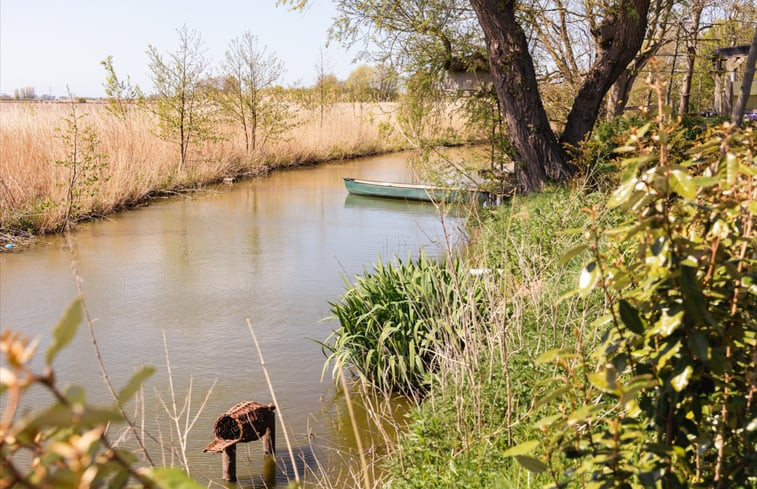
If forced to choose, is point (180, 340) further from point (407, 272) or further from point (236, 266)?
point (236, 266)

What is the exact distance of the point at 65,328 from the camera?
2.23 ft

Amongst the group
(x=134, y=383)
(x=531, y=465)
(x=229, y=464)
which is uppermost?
(x=134, y=383)

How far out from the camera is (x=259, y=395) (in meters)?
5.32

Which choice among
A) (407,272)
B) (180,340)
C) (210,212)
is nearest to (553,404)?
(407,272)

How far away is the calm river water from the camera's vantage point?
16.9 ft

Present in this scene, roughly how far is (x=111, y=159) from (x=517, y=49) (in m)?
7.46

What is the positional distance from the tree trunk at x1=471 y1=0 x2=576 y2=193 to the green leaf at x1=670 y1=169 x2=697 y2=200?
346 inches

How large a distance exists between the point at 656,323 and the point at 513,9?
923 centimetres

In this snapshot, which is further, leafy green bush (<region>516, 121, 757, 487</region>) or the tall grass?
the tall grass

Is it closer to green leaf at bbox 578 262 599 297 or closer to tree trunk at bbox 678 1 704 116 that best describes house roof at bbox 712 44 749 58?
tree trunk at bbox 678 1 704 116

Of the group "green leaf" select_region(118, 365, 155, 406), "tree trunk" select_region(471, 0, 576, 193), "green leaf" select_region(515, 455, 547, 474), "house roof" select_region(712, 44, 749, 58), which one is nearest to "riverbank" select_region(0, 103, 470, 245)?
"tree trunk" select_region(471, 0, 576, 193)

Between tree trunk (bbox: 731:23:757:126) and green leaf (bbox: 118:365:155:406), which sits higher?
tree trunk (bbox: 731:23:757:126)

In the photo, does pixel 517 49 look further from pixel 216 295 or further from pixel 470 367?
pixel 470 367

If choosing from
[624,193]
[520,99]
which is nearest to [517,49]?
[520,99]
